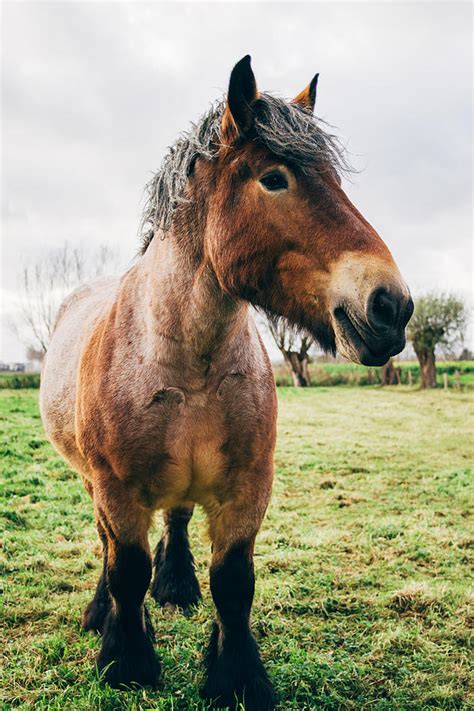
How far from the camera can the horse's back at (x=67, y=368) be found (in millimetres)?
3873

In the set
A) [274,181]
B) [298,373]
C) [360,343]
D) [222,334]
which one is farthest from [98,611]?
[298,373]

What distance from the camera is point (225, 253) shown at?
2.39 m

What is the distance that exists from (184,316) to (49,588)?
3.01 metres

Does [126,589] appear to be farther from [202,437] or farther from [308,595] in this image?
[308,595]

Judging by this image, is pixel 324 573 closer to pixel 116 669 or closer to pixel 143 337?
pixel 116 669

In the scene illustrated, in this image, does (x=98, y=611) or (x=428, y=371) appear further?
(x=428, y=371)

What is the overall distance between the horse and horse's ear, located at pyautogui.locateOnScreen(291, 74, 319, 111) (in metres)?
0.02

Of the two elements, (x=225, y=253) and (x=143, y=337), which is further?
(x=143, y=337)

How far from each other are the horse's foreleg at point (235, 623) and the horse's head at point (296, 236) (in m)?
1.19

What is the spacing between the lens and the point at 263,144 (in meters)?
2.35

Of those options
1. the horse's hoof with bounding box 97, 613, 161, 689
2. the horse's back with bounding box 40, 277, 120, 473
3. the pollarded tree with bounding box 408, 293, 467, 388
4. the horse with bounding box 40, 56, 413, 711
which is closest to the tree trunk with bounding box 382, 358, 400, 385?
the pollarded tree with bounding box 408, 293, 467, 388

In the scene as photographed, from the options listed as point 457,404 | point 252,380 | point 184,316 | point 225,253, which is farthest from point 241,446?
point 457,404

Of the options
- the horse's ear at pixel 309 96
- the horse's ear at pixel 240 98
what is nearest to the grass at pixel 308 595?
the horse's ear at pixel 240 98

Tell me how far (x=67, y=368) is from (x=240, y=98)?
257cm
